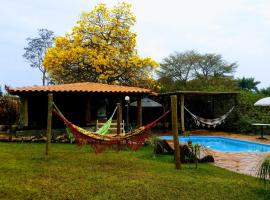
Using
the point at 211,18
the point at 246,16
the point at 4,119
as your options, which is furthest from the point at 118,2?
the point at 4,119

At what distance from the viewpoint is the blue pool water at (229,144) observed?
11098 mm

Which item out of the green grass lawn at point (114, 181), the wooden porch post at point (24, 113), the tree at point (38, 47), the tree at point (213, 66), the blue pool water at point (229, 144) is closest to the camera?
the green grass lawn at point (114, 181)

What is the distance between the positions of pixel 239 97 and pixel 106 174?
12269 millimetres

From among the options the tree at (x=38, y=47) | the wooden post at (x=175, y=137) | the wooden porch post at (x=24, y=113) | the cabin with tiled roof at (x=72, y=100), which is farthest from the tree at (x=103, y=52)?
the tree at (x=38, y=47)

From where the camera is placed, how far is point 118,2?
19.9 metres

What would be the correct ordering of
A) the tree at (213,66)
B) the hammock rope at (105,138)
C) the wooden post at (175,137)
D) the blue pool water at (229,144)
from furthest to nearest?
the tree at (213,66), the blue pool water at (229,144), the hammock rope at (105,138), the wooden post at (175,137)

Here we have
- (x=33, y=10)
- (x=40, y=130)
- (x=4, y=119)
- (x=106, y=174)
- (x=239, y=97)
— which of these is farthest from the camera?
(x=239, y=97)

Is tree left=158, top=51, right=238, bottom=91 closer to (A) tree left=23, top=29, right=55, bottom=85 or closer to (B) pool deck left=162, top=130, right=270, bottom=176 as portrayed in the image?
(A) tree left=23, top=29, right=55, bottom=85

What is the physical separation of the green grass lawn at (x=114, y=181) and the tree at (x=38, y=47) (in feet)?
90.8

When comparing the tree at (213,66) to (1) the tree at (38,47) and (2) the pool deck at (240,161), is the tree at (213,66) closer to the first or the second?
(1) the tree at (38,47)

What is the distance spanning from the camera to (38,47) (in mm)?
33312

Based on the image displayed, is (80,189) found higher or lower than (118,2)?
lower

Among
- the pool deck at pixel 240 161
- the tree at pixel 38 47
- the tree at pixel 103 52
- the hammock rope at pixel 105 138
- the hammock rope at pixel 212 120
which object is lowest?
the pool deck at pixel 240 161

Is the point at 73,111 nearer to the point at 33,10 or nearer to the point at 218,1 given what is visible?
the point at 33,10
